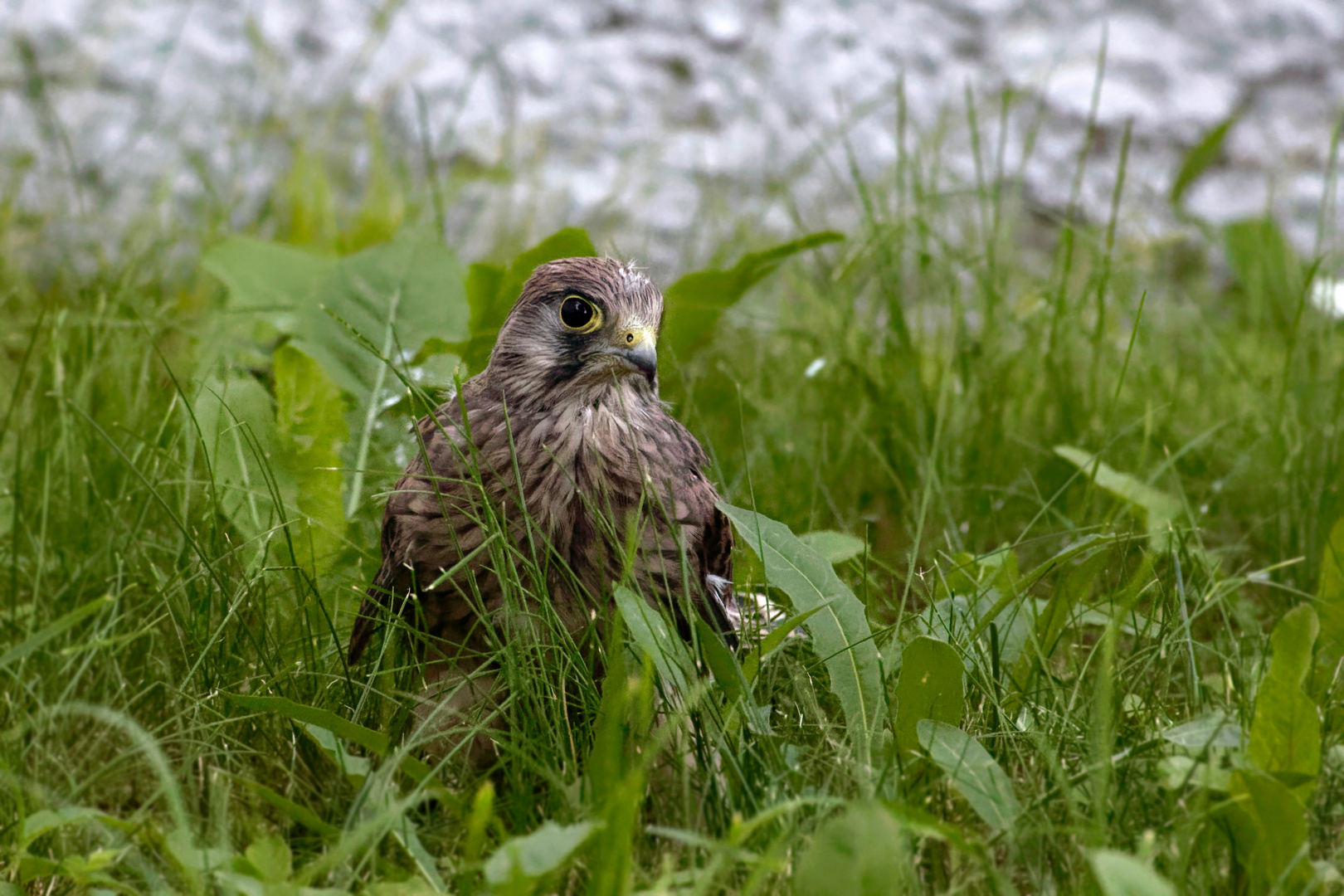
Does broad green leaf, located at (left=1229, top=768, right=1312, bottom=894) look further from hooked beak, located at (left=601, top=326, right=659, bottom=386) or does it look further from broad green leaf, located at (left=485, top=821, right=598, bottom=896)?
hooked beak, located at (left=601, top=326, right=659, bottom=386)

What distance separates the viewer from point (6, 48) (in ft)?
18.5

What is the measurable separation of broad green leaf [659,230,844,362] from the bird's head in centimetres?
50

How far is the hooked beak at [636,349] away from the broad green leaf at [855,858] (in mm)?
1101

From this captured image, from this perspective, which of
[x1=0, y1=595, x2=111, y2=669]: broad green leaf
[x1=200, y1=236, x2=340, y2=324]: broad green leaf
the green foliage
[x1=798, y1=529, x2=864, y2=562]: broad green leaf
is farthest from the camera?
the green foliage

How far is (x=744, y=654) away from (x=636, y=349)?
0.61 metres

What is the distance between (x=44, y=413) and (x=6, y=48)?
3280 mm

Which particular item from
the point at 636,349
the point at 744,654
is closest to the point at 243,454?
the point at 636,349

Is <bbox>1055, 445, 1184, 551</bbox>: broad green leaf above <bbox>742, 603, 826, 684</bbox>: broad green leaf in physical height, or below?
below

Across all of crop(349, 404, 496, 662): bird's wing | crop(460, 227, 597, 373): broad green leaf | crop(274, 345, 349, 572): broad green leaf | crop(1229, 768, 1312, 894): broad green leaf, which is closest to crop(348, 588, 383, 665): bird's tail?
crop(349, 404, 496, 662): bird's wing

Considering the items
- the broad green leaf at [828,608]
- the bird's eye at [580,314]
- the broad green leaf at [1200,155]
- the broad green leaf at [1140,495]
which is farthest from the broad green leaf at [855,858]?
the broad green leaf at [1200,155]

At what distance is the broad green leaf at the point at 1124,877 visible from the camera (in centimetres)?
147

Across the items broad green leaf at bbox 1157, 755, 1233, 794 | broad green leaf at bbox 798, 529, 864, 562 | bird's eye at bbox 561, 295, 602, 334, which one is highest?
bird's eye at bbox 561, 295, 602, 334

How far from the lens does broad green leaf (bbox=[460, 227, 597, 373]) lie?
308 centimetres

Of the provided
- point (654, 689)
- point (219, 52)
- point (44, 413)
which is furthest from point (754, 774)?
point (219, 52)
